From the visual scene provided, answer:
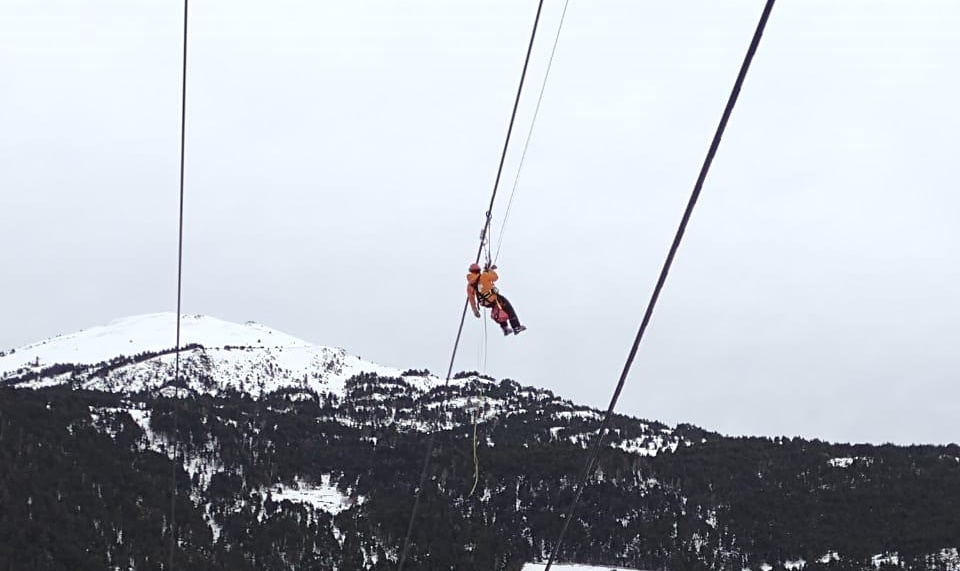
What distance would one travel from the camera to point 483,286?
17.5 m

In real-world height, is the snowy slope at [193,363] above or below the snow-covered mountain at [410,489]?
above

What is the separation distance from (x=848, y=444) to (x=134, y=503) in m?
89.8

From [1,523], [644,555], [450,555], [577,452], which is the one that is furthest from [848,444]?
[1,523]

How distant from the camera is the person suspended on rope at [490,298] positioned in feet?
57.2

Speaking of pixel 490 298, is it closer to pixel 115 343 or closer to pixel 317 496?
pixel 317 496

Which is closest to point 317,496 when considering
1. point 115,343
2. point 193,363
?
point 193,363

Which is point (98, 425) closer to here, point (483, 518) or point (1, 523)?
point (1, 523)

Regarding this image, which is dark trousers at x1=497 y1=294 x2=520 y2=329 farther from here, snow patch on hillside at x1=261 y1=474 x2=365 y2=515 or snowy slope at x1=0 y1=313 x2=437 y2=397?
snowy slope at x1=0 y1=313 x2=437 y2=397

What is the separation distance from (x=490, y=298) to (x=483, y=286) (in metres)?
0.26

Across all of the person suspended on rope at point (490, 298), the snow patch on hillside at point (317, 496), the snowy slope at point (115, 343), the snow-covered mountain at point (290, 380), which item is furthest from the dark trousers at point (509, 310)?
the snowy slope at point (115, 343)

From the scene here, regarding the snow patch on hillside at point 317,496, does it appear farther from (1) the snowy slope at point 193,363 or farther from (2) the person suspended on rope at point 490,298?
(2) the person suspended on rope at point 490,298

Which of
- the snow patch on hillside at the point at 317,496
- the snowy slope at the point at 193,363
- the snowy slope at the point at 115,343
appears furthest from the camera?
the snowy slope at the point at 115,343

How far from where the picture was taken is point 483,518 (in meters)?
102

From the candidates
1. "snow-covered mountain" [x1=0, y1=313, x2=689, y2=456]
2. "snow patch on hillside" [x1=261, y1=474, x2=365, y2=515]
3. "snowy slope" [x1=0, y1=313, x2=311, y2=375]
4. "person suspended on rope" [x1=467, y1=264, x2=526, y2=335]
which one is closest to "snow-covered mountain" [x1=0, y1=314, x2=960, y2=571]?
"snow patch on hillside" [x1=261, y1=474, x2=365, y2=515]
